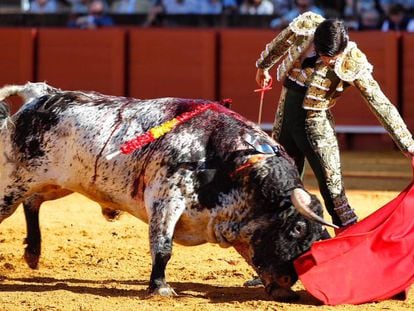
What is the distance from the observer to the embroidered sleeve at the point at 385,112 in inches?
179

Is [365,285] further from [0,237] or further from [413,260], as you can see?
[0,237]

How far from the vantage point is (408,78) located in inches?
447

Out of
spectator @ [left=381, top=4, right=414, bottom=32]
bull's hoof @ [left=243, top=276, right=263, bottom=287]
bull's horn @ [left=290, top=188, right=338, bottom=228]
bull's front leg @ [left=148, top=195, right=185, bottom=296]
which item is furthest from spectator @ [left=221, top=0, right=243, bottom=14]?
bull's horn @ [left=290, top=188, right=338, bottom=228]

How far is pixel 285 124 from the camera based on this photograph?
4.96 meters

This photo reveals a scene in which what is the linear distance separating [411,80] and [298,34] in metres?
6.66

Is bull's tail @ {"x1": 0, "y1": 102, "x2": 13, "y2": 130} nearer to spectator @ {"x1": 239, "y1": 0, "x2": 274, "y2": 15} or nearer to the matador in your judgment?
the matador

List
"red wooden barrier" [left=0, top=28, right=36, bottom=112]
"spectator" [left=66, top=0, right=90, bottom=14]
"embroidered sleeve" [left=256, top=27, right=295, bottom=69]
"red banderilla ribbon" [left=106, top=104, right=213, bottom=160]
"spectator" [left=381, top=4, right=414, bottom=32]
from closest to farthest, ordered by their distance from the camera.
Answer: "red banderilla ribbon" [left=106, top=104, right=213, bottom=160] < "embroidered sleeve" [left=256, top=27, right=295, bottom=69] < "spectator" [left=381, top=4, right=414, bottom=32] < "red wooden barrier" [left=0, top=28, right=36, bottom=112] < "spectator" [left=66, top=0, right=90, bottom=14]

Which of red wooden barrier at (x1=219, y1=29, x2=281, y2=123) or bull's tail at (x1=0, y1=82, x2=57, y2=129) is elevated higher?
bull's tail at (x1=0, y1=82, x2=57, y2=129)

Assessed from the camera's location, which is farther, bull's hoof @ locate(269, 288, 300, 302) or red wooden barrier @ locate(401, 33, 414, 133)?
red wooden barrier @ locate(401, 33, 414, 133)

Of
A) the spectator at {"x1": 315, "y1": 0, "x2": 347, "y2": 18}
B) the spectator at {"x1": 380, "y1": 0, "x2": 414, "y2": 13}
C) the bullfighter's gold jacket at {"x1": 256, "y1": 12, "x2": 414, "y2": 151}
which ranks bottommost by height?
the spectator at {"x1": 315, "y1": 0, "x2": 347, "y2": 18}

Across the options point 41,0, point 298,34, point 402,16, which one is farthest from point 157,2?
point 298,34

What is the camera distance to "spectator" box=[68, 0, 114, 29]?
1214 cm

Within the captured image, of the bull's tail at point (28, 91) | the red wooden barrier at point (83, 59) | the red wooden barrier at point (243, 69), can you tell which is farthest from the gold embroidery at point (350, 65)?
the red wooden barrier at point (83, 59)

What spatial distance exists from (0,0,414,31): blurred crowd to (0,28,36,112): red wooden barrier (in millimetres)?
684
